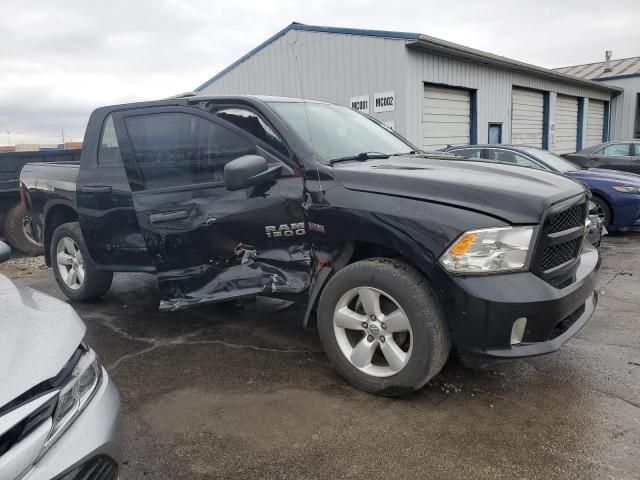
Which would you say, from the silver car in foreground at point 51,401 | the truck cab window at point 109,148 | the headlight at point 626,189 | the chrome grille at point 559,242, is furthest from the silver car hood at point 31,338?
the headlight at point 626,189

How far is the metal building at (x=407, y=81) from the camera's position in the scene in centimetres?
1210

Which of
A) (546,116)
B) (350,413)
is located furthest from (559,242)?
(546,116)

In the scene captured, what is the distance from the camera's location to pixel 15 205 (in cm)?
812

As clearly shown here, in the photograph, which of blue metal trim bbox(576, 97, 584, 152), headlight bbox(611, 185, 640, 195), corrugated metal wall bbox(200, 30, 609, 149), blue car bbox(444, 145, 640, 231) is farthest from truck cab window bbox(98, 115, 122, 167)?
blue metal trim bbox(576, 97, 584, 152)

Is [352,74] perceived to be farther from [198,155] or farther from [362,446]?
[362,446]

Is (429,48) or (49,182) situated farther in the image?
(429,48)

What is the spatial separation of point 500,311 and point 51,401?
205cm

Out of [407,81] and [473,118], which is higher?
[407,81]

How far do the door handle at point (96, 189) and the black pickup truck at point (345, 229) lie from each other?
11 mm

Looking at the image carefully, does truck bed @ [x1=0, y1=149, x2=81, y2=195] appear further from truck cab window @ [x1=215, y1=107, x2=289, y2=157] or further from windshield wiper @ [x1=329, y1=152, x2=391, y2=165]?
windshield wiper @ [x1=329, y1=152, x2=391, y2=165]

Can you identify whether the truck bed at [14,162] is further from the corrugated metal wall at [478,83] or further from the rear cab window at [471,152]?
the corrugated metal wall at [478,83]

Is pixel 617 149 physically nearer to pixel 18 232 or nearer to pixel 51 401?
pixel 18 232

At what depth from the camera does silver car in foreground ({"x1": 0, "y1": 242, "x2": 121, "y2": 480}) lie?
1.55 metres

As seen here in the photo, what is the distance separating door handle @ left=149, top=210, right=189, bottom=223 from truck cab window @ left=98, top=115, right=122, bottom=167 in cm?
91
